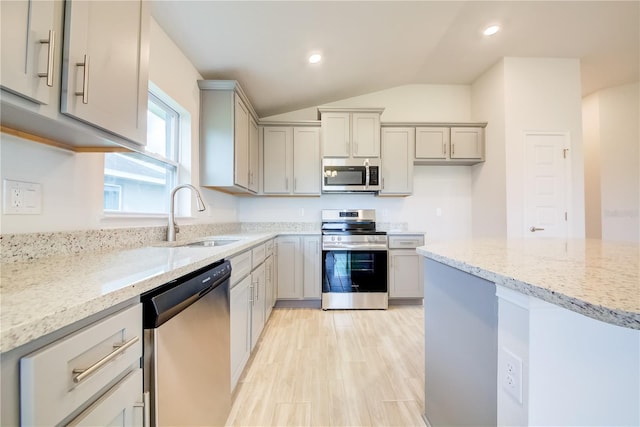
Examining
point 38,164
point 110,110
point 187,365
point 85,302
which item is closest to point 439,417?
point 187,365

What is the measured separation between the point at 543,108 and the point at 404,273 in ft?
8.60

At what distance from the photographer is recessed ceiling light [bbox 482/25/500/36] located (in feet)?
8.42

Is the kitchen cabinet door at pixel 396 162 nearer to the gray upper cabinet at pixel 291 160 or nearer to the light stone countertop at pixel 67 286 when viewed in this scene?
the gray upper cabinet at pixel 291 160

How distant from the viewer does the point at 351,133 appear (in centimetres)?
324

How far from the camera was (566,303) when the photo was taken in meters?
0.50

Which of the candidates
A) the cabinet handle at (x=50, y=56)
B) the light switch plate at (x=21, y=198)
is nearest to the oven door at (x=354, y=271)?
the light switch plate at (x=21, y=198)

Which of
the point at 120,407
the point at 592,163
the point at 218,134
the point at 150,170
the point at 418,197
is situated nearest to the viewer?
the point at 120,407

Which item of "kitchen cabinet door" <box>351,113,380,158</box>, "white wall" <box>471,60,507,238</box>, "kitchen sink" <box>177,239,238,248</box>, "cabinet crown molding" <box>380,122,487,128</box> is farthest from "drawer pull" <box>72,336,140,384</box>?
"white wall" <box>471,60,507,238</box>

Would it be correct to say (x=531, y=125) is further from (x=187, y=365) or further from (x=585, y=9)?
(x=187, y=365)

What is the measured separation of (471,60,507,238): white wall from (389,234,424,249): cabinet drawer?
101 centimetres

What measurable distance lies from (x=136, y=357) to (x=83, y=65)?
94 cm

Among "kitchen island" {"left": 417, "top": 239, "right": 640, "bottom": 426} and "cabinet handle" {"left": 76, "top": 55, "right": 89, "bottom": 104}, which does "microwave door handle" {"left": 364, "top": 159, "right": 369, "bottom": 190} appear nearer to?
"kitchen island" {"left": 417, "top": 239, "right": 640, "bottom": 426}

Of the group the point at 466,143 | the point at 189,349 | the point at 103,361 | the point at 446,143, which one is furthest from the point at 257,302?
the point at 466,143

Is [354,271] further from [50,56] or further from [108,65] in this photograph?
[50,56]
